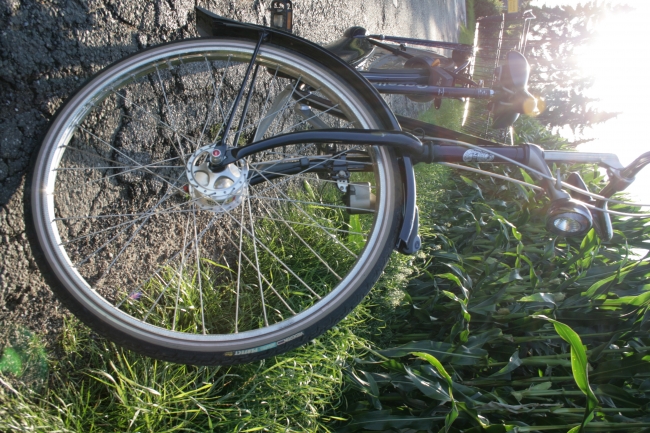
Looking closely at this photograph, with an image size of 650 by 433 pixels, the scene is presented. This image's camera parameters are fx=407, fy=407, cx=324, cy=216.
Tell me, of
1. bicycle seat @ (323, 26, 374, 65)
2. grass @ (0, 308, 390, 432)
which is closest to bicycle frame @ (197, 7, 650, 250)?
bicycle seat @ (323, 26, 374, 65)

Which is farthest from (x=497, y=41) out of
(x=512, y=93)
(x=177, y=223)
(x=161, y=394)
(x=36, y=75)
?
(x=161, y=394)

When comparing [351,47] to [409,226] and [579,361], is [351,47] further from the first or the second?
[579,361]

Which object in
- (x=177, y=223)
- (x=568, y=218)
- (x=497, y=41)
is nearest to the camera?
(x=568, y=218)

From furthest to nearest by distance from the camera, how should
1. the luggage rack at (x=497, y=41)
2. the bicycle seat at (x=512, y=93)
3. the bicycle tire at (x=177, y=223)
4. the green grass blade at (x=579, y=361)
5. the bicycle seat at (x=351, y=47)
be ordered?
the luggage rack at (x=497, y=41), the bicycle seat at (x=351, y=47), the bicycle seat at (x=512, y=93), the green grass blade at (x=579, y=361), the bicycle tire at (x=177, y=223)

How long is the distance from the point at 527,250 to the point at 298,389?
6.20 feet

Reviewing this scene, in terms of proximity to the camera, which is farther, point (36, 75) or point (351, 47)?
point (351, 47)

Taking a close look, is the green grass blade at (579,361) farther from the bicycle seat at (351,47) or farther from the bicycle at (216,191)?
the bicycle seat at (351,47)

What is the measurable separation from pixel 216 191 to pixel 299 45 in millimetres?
493

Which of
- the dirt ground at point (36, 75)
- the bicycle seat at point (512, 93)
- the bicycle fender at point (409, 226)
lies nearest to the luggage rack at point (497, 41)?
the bicycle seat at point (512, 93)

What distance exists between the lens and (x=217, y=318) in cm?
148

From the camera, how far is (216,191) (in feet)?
3.84

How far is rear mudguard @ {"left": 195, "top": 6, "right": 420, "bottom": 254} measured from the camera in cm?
114

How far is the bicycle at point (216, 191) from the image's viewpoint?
1.07m

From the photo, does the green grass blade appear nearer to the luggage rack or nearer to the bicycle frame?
the bicycle frame
